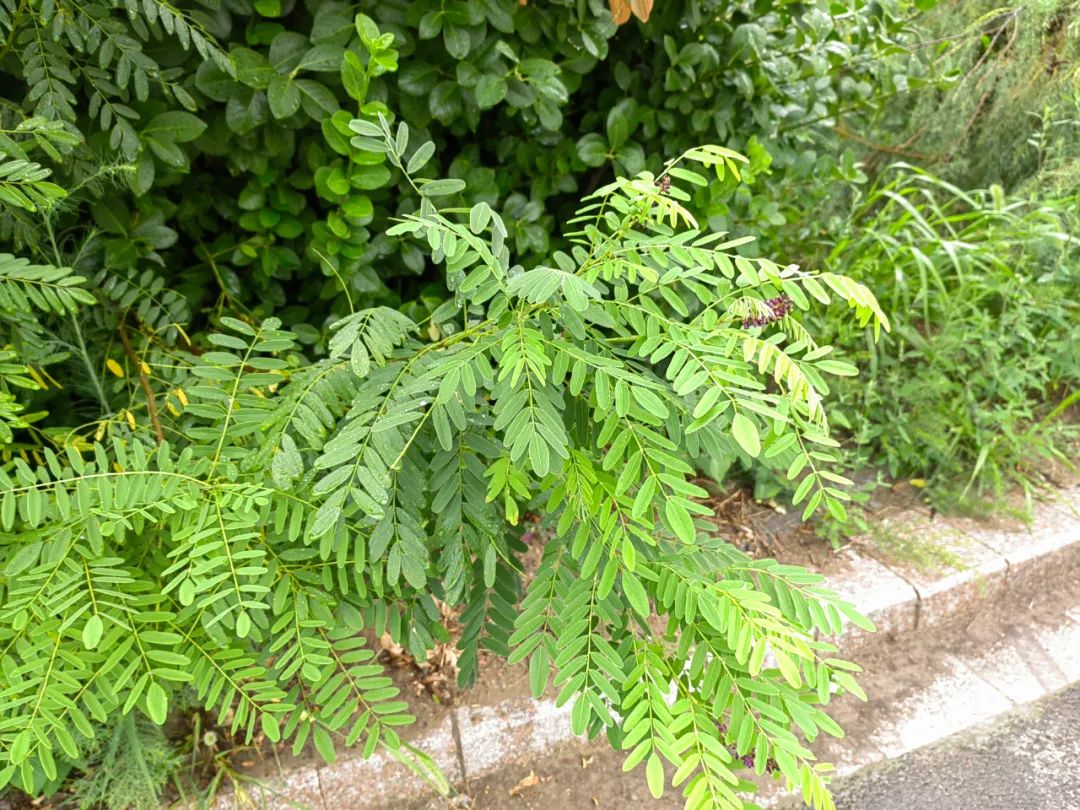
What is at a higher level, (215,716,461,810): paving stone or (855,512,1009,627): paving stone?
(215,716,461,810): paving stone

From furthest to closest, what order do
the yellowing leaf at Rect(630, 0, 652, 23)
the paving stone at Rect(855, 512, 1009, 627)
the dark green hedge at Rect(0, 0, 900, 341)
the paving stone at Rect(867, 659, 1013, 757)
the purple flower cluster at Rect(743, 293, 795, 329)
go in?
the paving stone at Rect(855, 512, 1009, 627), the paving stone at Rect(867, 659, 1013, 757), the dark green hedge at Rect(0, 0, 900, 341), the yellowing leaf at Rect(630, 0, 652, 23), the purple flower cluster at Rect(743, 293, 795, 329)

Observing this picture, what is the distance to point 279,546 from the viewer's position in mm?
1533

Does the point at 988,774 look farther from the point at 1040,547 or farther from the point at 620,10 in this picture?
the point at 620,10

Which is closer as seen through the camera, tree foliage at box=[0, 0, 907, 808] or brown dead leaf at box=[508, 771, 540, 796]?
tree foliage at box=[0, 0, 907, 808]

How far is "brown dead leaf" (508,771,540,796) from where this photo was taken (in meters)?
1.93

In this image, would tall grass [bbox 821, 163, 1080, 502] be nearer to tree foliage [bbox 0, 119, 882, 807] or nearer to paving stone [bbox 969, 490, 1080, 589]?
paving stone [bbox 969, 490, 1080, 589]

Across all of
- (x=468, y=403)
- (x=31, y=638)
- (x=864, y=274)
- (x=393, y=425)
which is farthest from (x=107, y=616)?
(x=864, y=274)

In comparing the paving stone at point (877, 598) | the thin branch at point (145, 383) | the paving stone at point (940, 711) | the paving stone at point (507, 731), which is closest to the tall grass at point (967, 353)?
the paving stone at point (877, 598)

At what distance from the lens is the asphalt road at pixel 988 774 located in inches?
78.2

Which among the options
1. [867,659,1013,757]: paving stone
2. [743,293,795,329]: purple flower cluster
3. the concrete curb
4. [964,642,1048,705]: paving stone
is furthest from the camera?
[964,642,1048,705]: paving stone

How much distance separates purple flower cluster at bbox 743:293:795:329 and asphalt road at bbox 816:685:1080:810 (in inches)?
52.0

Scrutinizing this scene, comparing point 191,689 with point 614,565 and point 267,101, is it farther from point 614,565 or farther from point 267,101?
point 267,101

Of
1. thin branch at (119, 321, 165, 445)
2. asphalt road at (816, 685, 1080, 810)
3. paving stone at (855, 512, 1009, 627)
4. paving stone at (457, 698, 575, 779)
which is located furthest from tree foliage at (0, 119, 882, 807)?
paving stone at (855, 512, 1009, 627)

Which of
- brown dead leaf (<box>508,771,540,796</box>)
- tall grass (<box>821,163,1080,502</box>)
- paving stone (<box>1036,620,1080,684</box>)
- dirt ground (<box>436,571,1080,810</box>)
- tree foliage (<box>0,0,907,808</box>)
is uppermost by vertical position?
tree foliage (<box>0,0,907,808</box>)
